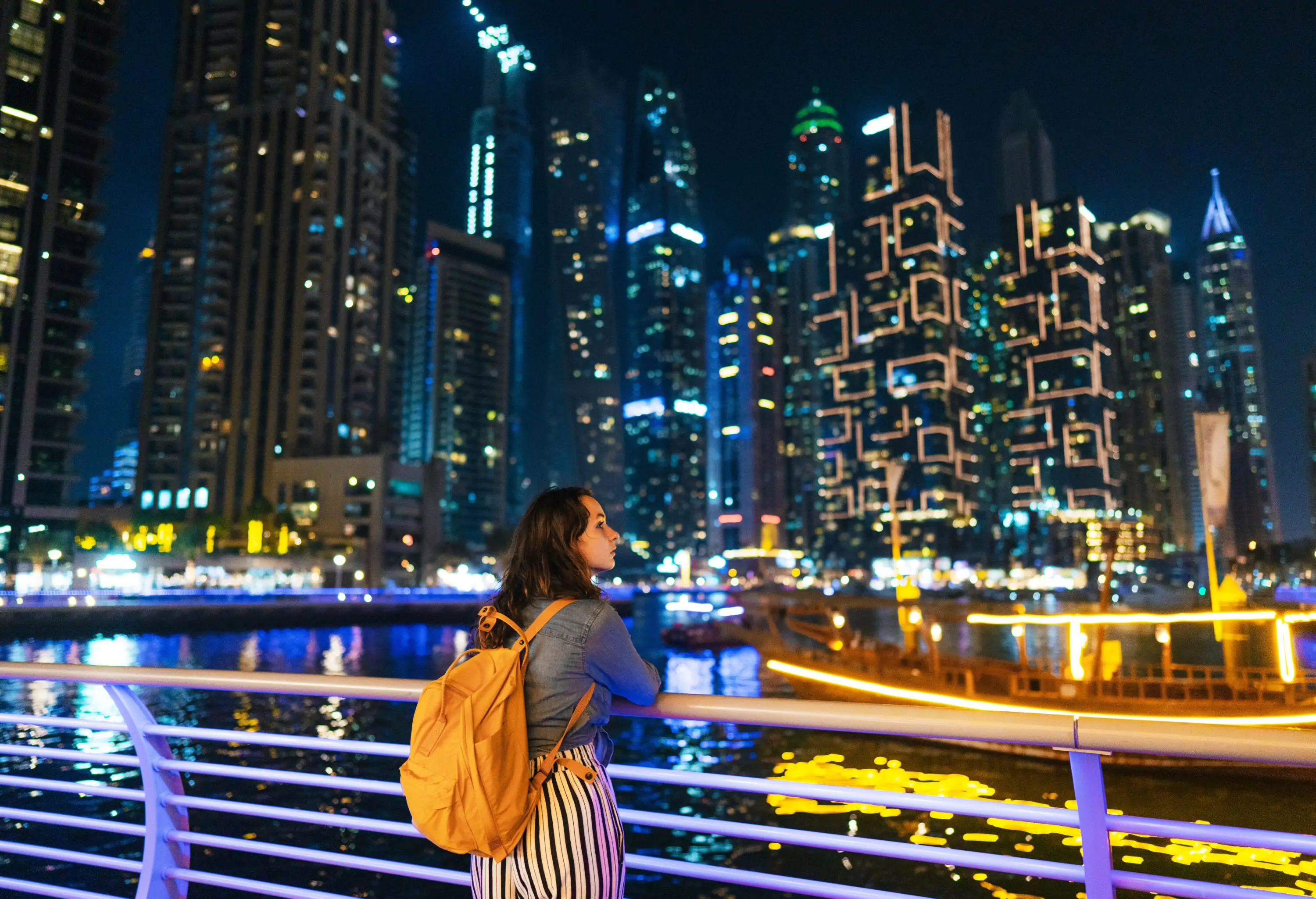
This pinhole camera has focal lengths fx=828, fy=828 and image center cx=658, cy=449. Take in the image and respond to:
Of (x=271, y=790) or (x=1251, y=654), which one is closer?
(x=271, y=790)

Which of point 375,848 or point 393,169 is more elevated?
point 393,169

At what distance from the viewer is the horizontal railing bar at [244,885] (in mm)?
3164

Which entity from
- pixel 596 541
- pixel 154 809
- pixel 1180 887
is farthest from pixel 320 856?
pixel 1180 887

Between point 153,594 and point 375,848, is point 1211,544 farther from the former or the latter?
point 153,594

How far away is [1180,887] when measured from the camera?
2.17m

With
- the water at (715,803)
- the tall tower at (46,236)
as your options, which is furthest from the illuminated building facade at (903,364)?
the water at (715,803)

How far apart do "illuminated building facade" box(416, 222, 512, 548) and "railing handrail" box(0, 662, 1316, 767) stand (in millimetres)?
169559

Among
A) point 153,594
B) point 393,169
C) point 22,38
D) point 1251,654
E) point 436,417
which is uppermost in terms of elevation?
point 393,169

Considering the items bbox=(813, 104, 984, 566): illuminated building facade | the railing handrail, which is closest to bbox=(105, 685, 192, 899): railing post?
the railing handrail

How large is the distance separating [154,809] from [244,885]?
1.69 feet

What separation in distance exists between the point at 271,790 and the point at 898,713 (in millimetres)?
17251

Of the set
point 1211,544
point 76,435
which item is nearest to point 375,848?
point 1211,544

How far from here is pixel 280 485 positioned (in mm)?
90062

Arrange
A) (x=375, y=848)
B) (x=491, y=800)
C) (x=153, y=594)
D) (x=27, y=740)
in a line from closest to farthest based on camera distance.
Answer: (x=491, y=800) < (x=375, y=848) < (x=27, y=740) < (x=153, y=594)
